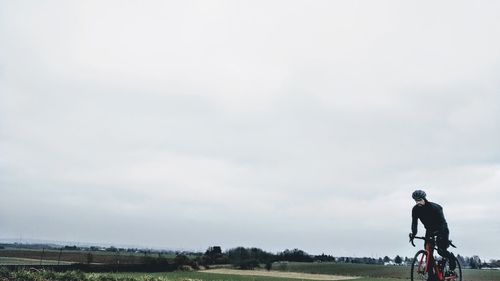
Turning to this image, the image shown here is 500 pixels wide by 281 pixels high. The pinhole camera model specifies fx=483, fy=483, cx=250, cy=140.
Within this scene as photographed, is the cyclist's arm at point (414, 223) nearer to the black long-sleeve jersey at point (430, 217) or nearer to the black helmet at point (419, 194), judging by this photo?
the black long-sleeve jersey at point (430, 217)

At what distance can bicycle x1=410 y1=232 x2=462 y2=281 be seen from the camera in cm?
1127

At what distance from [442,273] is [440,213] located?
142cm

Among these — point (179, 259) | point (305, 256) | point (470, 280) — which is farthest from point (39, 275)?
point (305, 256)

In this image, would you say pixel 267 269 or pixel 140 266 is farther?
pixel 267 269

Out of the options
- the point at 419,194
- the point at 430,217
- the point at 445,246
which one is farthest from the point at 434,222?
the point at 419,194

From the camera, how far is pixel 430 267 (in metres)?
11.3

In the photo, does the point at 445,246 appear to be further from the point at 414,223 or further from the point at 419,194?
the point at 419,194

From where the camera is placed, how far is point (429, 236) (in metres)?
11.5

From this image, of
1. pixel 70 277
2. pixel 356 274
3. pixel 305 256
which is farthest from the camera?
pixel 305 256

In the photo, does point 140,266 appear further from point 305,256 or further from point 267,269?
point 305,256

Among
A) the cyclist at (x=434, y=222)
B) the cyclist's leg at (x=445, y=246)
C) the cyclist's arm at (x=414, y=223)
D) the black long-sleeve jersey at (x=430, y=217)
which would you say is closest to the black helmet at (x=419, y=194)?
the cyclist at (x=434, y=222)

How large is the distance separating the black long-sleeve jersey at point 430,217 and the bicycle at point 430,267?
0.28m

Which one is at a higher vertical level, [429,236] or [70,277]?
[429,236]

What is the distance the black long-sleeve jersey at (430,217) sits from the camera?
37.6 ft
